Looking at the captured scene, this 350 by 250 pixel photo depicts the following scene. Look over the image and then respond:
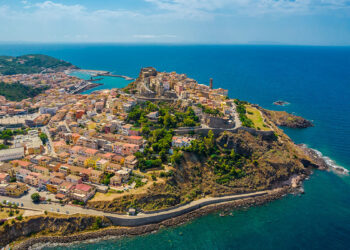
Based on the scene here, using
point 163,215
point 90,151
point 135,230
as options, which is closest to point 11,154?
point 90,151

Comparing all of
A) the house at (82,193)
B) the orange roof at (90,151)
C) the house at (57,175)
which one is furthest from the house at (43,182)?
the orange roof at (90,151)

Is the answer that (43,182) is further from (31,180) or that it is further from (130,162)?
(130,162)

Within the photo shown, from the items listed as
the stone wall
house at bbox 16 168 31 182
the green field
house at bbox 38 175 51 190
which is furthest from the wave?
house at bbox 16 168 31 182

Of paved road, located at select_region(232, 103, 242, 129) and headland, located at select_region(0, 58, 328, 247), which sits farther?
paved road, located at select_region(232, 103, 242, 129)

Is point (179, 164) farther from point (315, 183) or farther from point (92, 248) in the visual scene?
point (315, 183)

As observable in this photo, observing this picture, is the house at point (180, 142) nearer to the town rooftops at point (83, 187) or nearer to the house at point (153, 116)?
the house at point (153, 116)

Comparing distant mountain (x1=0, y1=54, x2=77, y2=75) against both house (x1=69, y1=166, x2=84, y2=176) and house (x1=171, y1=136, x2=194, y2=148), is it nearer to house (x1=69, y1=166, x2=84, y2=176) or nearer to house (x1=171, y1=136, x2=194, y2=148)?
house (x1=69, y1=166, x2=84, y2=176)

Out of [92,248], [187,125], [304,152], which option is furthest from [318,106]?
[92,248]
